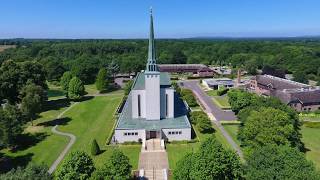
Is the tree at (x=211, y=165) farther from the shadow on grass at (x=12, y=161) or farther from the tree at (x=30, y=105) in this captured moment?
the tree at (x=30, y=105)

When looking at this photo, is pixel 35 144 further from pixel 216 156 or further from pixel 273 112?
pixel 273 112

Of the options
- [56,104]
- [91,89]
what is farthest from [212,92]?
[56,104]

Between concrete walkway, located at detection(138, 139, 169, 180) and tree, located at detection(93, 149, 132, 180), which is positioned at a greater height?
tree, located at detection(93, 149, 132, 180)

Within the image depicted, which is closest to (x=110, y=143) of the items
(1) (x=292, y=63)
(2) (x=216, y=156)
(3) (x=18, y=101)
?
(2) (x=216, y=156)

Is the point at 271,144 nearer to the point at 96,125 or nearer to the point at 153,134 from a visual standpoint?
the point at 153,134

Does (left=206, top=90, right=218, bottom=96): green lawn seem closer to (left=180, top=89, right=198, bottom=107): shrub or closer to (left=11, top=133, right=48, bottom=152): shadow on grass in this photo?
(left=180, top=89, right=198, bottom=107): shrub

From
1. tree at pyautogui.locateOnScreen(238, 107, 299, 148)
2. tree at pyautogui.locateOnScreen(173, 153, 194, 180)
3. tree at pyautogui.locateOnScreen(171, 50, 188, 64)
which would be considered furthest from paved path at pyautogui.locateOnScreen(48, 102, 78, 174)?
tree at pyautogui.locateOnScreen(171, 50, 188, 64)
